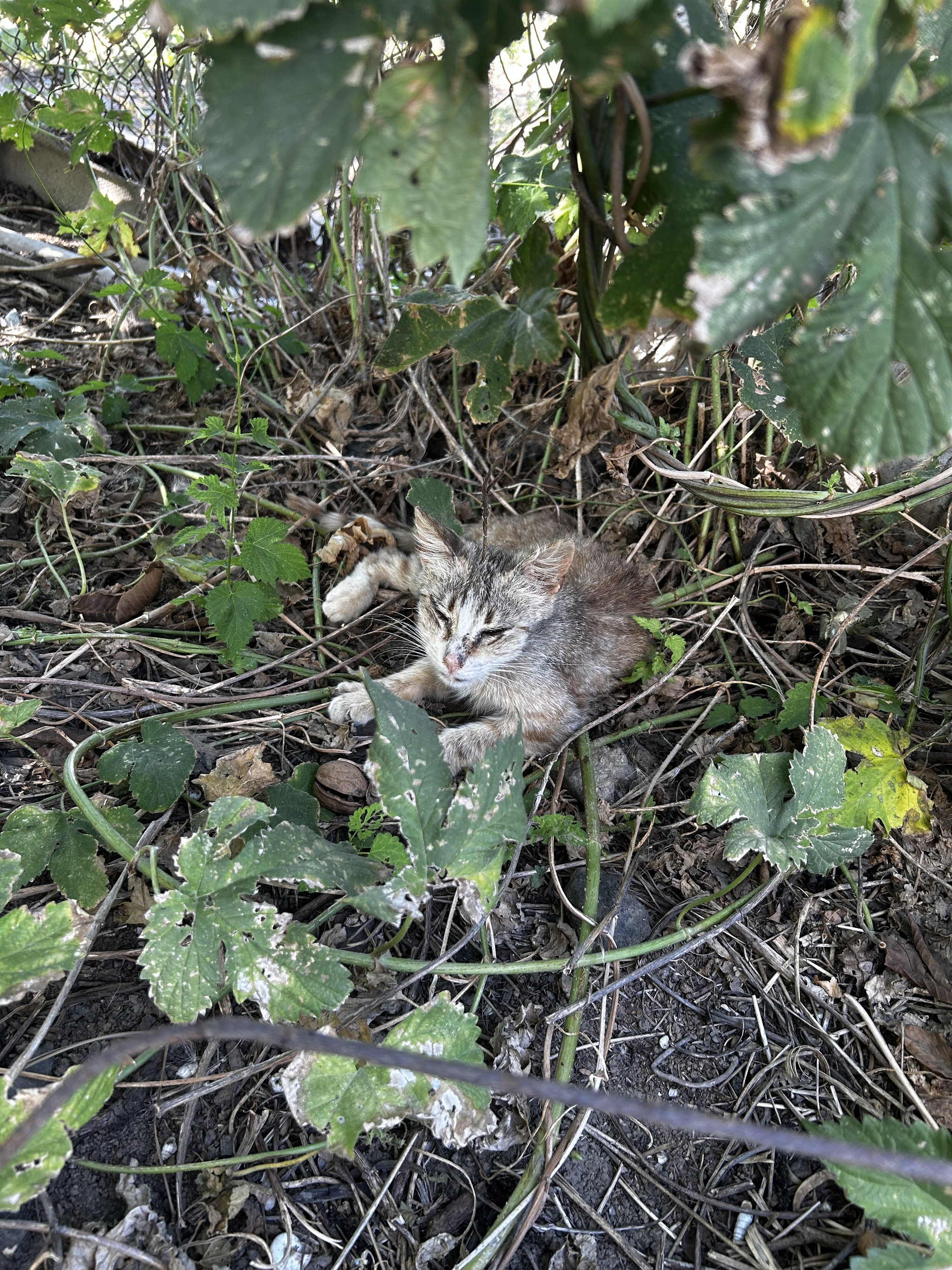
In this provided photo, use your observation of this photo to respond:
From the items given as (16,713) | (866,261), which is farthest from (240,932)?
(866,261)

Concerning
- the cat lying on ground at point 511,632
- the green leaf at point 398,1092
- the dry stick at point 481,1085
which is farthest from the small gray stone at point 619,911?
the dry stick at point 481,1085

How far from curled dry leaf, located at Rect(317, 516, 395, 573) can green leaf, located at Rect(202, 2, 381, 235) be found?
191 centimetres

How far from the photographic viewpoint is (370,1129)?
59.1 inches

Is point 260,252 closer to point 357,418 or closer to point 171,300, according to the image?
point 171,300

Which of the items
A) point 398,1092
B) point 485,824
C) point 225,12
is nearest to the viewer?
point 225,12

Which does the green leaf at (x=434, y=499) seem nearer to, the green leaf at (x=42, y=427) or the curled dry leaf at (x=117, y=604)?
the curled dry leaf at (x=117, y=604)

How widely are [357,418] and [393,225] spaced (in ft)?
7.76

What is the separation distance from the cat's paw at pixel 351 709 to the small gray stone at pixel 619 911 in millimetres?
798

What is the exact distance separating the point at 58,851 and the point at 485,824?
107cm

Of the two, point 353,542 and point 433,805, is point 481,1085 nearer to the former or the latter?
point 433,805

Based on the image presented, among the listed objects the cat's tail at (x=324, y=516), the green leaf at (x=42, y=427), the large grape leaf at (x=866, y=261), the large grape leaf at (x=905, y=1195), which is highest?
the large grape leaf at (x=866, y=261)

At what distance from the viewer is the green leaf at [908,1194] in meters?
1.34

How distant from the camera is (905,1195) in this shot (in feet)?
4.54

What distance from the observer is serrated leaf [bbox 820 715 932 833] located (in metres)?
2.12
